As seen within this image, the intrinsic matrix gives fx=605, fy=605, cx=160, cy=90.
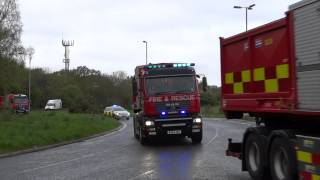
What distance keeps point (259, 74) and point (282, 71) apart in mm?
1046

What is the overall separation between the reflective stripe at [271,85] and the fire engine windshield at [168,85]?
40.3 feet

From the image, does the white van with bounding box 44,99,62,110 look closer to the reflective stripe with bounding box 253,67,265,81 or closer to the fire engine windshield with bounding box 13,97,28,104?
the fire engine windshield with bounding box 13,97,28,104

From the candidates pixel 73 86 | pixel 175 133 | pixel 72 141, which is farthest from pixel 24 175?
pixel 73 86

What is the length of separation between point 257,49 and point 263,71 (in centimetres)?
55

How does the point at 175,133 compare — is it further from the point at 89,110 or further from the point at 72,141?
the point at 89,110

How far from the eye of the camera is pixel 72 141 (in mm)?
27609

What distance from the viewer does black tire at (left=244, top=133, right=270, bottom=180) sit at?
11109mm

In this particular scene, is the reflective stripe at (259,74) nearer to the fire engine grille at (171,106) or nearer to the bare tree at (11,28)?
the fire engine grille at (171,106)

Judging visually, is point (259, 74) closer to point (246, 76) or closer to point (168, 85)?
point (246, 76)

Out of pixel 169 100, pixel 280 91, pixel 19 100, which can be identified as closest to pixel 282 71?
pixel 280 91

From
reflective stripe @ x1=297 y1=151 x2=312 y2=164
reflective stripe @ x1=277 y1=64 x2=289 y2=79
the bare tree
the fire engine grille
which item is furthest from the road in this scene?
the bare tree

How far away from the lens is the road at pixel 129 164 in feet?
44.0

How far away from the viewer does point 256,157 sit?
38.3 ft

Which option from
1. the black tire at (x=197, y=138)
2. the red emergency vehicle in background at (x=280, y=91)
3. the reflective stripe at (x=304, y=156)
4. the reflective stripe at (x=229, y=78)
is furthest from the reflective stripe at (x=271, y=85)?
the black tire at (x=197, y=138)
